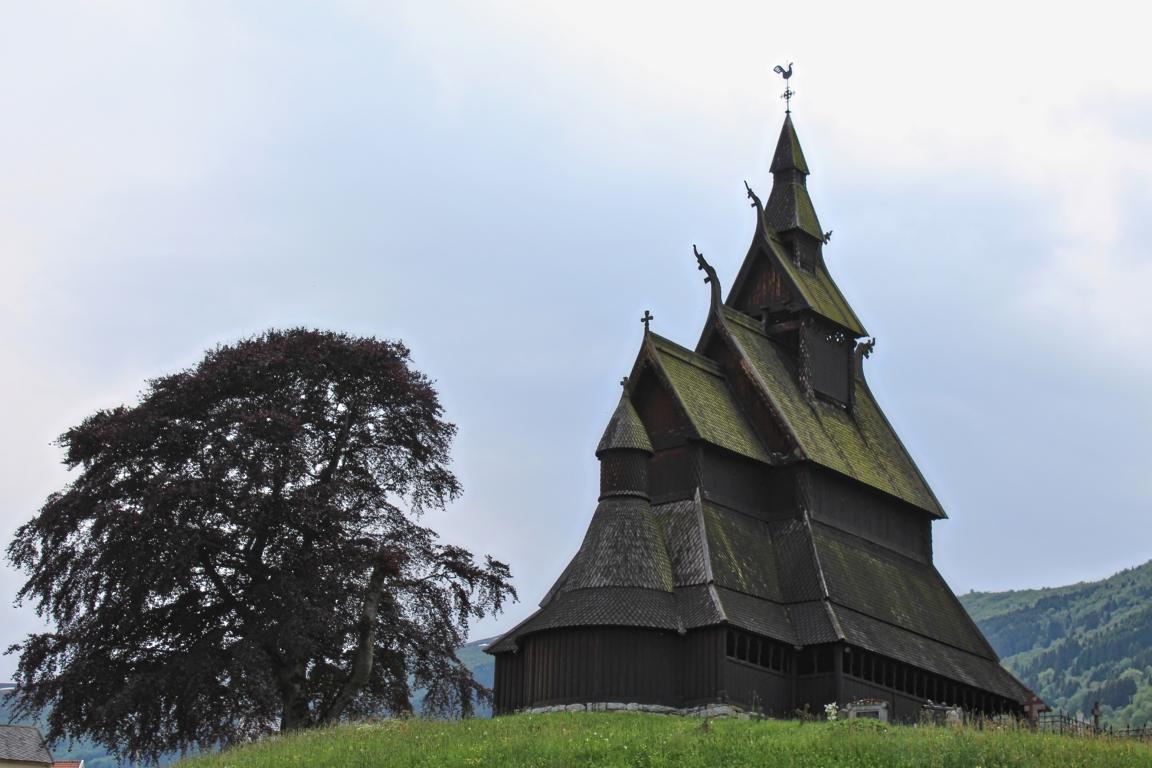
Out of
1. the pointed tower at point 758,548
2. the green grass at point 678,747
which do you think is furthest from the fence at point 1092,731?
the pointed tower at point 758,548

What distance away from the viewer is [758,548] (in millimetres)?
48312

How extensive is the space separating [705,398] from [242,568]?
16.2 metres

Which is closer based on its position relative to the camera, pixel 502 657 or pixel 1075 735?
pixel 1075 735

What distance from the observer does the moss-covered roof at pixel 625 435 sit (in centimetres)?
4725

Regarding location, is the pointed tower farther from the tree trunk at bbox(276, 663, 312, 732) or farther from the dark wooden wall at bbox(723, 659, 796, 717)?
the tree trunk at bbox(276, 663, 312, 732)

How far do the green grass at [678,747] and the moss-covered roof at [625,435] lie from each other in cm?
1208

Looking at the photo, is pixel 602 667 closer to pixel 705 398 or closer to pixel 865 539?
pixel 705 398

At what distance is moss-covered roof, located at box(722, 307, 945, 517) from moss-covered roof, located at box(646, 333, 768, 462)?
4.24ft

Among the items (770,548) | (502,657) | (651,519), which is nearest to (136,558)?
(502,657)

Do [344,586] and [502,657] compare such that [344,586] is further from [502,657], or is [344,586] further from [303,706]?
[502,657]

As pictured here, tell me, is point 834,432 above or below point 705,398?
below

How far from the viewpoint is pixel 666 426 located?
1935 inches

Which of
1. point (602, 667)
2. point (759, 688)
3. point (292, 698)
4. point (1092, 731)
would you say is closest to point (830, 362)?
point (759, 688)

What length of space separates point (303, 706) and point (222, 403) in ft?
29.5
